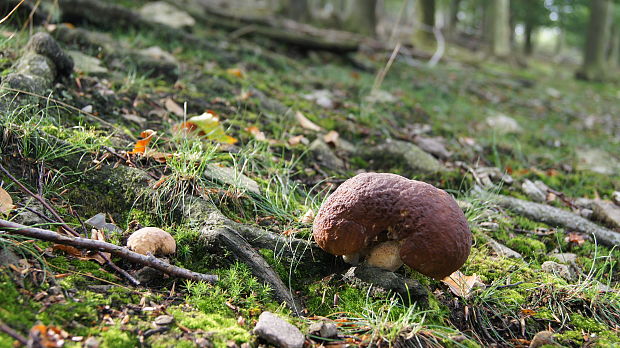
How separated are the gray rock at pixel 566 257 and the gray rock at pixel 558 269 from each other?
77 mm

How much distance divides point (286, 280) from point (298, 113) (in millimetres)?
2718

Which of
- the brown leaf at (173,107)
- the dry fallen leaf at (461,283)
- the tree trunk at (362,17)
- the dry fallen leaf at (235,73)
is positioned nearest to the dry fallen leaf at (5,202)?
the brown leaf at (173,107)

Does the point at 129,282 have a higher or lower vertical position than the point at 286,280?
higher

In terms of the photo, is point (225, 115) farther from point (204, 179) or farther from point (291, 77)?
point (291, 77)

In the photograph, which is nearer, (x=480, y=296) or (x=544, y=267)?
(x=480, y=296)

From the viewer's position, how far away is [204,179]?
3072mm

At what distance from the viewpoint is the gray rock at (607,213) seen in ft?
12.8

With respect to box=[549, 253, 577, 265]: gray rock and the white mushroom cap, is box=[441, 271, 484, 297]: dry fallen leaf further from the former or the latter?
box=[549, 253, 577, 265]: gray rock

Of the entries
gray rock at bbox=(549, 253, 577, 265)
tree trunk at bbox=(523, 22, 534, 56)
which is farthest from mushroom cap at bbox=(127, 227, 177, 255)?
tree trunk at bbox=(523, 22, 534, 56)

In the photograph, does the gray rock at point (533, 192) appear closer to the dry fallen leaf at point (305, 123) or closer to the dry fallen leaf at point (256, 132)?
the dry fallen leaf at point (305, 123)

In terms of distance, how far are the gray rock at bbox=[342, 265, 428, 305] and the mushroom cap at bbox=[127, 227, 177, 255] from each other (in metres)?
0.98

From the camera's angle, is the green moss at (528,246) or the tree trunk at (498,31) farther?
the tree trunk at (498,31)

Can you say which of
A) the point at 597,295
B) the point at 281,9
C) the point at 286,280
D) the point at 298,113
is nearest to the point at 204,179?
the point at 286,280

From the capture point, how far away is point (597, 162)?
19.1 feet
